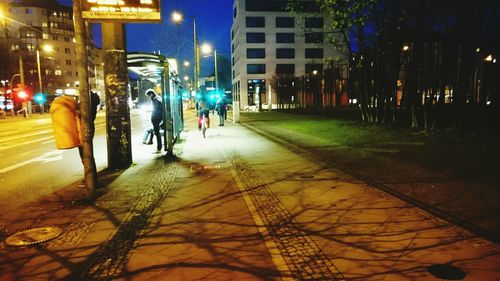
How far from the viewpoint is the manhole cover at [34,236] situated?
5148 millimetres

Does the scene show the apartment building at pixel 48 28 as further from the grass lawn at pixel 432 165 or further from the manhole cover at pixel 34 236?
the manhole cover at pixel 34 236

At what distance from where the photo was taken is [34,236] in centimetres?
534

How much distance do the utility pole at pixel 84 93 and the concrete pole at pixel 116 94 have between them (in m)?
2.76

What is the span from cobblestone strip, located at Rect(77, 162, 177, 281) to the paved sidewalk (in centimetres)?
2

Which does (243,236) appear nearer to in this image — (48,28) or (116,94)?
(116,94)

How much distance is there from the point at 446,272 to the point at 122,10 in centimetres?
710

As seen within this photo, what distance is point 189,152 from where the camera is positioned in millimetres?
13203

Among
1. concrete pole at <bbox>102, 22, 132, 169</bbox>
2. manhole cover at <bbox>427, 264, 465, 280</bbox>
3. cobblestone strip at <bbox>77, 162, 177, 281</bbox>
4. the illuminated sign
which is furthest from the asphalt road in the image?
manhole cover at <bbox>427, 264, 465, 280</bbox>

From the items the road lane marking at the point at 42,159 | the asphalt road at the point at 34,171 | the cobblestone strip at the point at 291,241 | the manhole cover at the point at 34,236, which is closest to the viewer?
the cobblestone strip at the point at 291,241

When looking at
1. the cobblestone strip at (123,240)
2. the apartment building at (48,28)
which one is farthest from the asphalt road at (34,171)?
the apartment building at (48,28)

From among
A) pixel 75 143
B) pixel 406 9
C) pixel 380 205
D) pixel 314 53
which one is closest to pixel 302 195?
pixel 380 205

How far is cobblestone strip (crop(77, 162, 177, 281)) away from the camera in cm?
420

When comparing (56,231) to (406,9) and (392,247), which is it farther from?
(406,9)

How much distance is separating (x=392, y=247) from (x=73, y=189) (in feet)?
21.1
